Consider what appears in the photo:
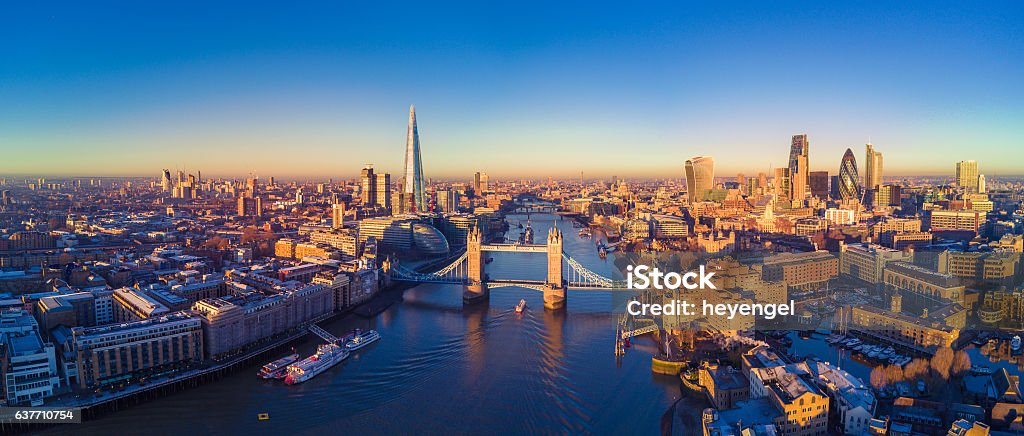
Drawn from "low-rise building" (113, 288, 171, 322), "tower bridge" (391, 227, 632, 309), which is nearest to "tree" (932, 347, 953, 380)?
"tower bridge" (391, 227, 632, 309)

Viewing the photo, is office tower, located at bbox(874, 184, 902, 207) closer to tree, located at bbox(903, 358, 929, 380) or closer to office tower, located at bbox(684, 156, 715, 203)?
office tower, located at bbox(684, 156, 715, 203)

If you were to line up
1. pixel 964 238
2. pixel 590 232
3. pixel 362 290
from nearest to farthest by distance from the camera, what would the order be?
pixel 362 290
pixel 964 238
pixel 590 232

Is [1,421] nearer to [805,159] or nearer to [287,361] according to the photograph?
[287,361]

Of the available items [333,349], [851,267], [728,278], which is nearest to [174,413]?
[333,349]

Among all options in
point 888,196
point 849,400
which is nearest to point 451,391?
point 849,400

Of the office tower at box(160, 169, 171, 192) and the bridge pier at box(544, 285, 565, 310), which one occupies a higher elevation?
the office tower at box(160, 169, 171, 192)

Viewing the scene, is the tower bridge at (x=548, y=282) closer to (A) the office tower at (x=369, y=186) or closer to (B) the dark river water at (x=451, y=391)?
(B) the dark river water at (x=451, y=391)

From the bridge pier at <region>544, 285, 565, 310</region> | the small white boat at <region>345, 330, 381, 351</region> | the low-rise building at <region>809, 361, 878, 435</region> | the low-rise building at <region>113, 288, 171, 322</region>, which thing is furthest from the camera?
the bridge pier at <region>544, 285, 565, 310</region>

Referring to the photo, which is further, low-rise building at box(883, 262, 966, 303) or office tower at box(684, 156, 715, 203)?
office tower at box(684, 156, 715, 203)
